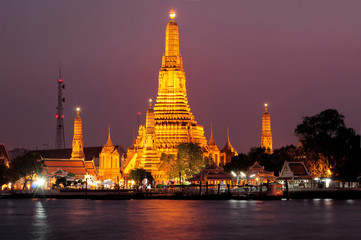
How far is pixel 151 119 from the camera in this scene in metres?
138

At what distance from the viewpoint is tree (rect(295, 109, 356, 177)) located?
9506 cm

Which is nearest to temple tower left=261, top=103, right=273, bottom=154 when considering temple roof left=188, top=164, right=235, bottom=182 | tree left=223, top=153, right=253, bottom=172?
tree left=223, top=153, right=253, bottom=172

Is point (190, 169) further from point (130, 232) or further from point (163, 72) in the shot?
point (130, 232)

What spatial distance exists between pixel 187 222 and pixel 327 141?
37.6m

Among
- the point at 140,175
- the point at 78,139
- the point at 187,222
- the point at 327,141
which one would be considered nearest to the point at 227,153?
the point at 78,139

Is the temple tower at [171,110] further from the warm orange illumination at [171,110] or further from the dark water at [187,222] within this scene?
the dark water at [187,222]

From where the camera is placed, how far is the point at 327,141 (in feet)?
313

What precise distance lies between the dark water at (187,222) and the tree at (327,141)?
1470 cm

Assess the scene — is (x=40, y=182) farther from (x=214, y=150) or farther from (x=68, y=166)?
(x=214, y=150)

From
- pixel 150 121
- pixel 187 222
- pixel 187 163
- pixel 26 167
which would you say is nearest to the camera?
pixel 187 222

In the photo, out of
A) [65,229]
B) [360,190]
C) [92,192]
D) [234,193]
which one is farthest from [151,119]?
[65,229]

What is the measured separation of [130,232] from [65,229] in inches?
207

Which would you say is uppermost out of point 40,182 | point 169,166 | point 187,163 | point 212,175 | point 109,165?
point 109,165

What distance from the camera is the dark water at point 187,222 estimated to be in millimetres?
53562
